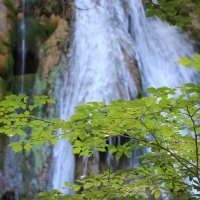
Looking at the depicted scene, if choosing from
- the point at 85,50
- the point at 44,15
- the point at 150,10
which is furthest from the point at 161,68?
the point at 150,10

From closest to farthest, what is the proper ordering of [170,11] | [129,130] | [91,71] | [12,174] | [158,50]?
[170,11]
[129,130]
[12,174]
[91,71]
[158,50]

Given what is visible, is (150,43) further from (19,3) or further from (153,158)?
(153,158)

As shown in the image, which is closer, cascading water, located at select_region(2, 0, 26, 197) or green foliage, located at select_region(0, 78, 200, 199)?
green foliage, located at select_region(0, 78, 200, 199)

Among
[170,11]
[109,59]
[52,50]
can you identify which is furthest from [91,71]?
[170,11]

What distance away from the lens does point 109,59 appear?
7.52m

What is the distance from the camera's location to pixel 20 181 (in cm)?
691

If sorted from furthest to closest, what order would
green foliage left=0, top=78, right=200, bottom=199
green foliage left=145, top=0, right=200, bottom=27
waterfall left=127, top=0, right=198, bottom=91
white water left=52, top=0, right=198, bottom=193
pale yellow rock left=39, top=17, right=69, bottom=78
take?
waterfall left=127, top=0, right=198, bottom=91
pale yellow rock left=39, top=17, right=69, bottom=78
white water left=52, top=0, right=198, bottom=193
green foliage left=0, top=78, right=200, bottom=199
green foliage left=145, top=0, right=200, bottom=27

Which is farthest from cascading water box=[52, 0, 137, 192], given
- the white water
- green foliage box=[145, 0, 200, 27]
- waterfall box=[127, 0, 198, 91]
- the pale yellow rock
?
green foliage box=[145, 0, 200, 27]

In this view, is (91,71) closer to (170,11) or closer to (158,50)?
(158,50)

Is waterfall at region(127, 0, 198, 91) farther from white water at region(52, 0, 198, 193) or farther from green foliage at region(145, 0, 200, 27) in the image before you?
green foliage at region(145, 0, 200, 27)

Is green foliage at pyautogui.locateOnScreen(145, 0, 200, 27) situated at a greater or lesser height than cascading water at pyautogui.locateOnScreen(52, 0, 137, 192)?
lesser

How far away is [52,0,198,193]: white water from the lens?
6.73 m

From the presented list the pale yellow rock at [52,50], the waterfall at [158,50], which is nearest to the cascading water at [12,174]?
the pale yellow rock at [52,50]

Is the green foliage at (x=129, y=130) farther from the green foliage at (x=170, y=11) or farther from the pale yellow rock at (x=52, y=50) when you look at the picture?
the pale yellow rock at (x=52, y=50)
